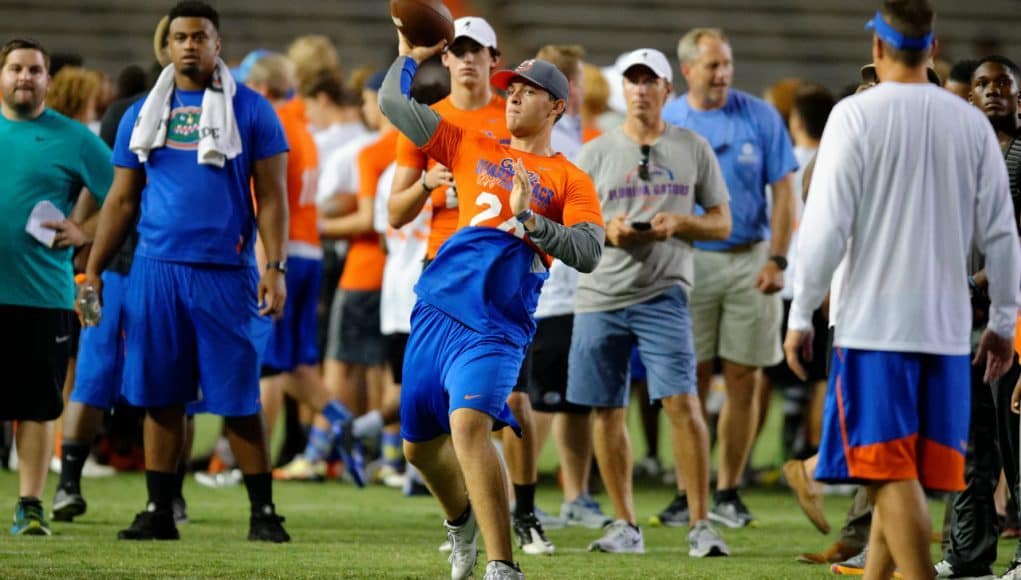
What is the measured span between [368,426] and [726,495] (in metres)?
2.53

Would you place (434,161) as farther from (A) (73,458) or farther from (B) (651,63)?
(A) (73,458)

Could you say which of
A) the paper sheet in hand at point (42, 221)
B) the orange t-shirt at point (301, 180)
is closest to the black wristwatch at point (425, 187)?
the paper sheet in hand at point (42, 221)

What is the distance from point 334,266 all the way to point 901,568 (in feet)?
24.5

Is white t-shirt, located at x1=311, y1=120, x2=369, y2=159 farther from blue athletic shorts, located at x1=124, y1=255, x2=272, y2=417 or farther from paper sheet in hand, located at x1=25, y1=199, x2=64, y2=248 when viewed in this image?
blue athletic shorts, located at x1=124, y1=255, x2=272, y2=417

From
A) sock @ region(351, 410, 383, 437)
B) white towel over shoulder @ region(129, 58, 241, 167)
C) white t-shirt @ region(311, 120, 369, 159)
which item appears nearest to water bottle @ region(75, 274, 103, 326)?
white towel over shoulder @ region(129, 58, 241, 167)

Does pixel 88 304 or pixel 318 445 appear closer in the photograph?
pixel 88 304

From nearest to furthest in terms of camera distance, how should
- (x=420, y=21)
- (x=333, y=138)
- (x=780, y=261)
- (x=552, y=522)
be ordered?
(x=420, y=21), (x=552, y=522), (x=780, y=261), (x=333, y=138)

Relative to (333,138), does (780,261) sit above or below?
below

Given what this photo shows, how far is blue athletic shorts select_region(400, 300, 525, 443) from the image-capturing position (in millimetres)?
5469

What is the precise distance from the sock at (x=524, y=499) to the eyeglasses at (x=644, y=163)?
1.46 m

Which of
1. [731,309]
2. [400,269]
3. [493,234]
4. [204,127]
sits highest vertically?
[204,127]

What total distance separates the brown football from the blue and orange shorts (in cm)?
202

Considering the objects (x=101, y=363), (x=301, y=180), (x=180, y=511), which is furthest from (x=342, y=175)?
(x=180, y=511)

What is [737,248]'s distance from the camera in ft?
28.3
